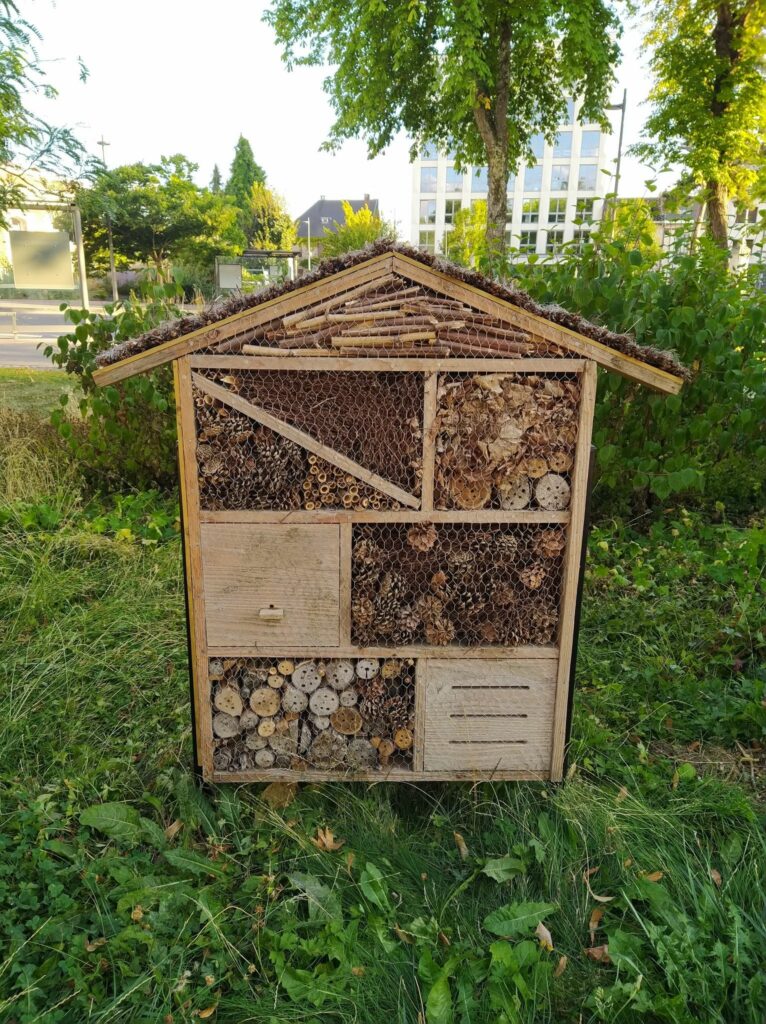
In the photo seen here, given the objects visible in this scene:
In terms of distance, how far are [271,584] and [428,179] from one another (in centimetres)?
5722

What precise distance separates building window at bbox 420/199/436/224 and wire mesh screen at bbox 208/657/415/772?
55.6 metres

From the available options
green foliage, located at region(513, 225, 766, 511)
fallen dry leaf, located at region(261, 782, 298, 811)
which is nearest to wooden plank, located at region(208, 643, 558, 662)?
fallen dry leaf, located at region(261, 782, 298, 811)

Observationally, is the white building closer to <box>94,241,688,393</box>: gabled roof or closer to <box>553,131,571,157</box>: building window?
<box>553,131,571,157</box>: building window

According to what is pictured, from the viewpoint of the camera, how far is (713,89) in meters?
12.6

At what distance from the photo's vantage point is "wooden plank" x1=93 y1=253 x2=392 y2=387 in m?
2.18

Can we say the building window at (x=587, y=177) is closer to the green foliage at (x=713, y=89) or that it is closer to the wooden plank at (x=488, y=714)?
the green foliage at (x=713, y=89)

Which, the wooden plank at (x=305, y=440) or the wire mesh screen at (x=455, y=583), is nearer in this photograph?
the wooden plank at (x=305, y=440)

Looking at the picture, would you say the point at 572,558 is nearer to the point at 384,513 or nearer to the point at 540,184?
the point at 384,513

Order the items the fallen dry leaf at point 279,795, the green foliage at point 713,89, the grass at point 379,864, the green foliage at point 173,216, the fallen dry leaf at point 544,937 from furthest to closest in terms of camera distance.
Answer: the green foliage at point 173,216 < the green foliage at point 713,89 < the fallen dry leaf at point 279,795 < the fallen dry leaf at point 544,937 < the grass at point 379,864

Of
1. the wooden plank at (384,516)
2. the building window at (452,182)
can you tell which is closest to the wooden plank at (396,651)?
the wooden plank at (384,516)

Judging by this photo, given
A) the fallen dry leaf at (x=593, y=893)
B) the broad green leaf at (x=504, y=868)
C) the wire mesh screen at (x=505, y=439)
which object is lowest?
the broad green leaf at (x=504, y=868)

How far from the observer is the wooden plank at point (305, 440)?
2236 mm

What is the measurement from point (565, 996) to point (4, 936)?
5.24 ft

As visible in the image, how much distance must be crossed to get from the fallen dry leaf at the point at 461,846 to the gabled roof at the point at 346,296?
1.65 metres
